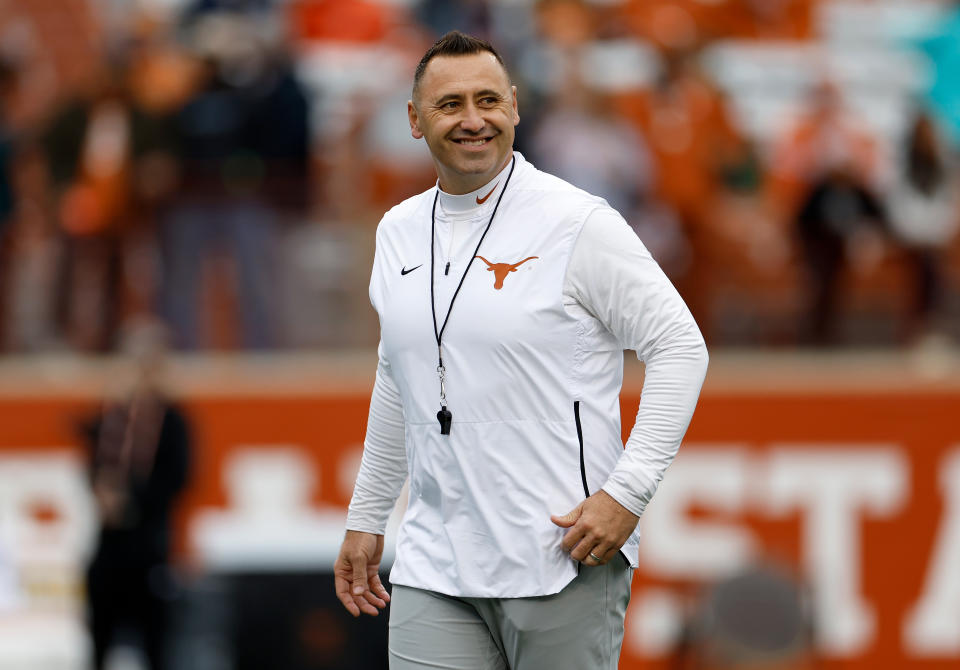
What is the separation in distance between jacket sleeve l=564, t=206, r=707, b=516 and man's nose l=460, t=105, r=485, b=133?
0.35 meters

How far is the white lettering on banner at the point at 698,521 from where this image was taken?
10273mm

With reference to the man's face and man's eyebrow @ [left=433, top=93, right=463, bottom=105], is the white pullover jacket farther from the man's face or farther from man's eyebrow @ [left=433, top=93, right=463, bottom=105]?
man's eyebrow @ [left=433, top=93, right=463, bottom=105]

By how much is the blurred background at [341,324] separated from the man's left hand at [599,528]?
16.6 ft

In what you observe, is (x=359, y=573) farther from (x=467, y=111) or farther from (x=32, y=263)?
(x=32, y=263)

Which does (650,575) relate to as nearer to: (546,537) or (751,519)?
(751,519)

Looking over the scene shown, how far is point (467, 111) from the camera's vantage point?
3.81 metres

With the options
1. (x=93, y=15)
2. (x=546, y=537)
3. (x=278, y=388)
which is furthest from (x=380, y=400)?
(x=93, y=15)

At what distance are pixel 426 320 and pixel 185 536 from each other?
6.54m

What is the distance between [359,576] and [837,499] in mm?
6692

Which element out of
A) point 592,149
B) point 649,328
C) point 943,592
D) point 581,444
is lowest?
point 943,592

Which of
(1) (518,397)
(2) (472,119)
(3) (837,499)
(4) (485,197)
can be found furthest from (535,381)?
(3) (837,499)

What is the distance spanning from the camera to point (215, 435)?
10.2 metres

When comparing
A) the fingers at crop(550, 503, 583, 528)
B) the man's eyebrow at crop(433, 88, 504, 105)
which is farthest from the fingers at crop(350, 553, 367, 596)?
the man's eyebrow at crop(433, 88, 504, 105)

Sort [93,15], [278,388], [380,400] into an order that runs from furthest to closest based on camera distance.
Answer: [93,15] → [278,388] → [380,400]
